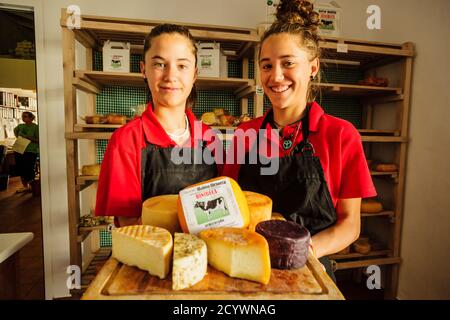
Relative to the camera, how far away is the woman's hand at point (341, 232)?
1.04 metres

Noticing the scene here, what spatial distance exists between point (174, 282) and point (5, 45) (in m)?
6.47

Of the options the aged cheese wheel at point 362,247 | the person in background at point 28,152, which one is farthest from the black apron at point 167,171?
the person in background at point 28,152

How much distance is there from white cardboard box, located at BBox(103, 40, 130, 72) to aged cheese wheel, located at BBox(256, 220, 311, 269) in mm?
1994

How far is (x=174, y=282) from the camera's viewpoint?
0.60 m

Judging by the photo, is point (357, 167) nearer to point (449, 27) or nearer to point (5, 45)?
point (449, 27)

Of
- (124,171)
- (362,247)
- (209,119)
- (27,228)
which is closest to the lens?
(124,171)

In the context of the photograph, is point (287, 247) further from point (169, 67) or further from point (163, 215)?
point (169, 67)

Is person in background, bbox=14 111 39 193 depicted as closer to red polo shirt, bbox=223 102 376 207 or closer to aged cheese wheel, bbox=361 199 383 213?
aged cheese wheel, bbox=361 199 383 213

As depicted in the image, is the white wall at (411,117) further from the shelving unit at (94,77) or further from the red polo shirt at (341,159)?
the red polo shirt at (341,159)

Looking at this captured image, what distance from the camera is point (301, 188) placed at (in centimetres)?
115

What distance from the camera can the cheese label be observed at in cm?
73

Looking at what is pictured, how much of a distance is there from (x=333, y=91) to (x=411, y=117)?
718 millimetres

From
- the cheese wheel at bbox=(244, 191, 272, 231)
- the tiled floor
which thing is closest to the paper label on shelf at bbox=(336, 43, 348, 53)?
the cheese wheel at bbox=(244, 191, 272, 231)

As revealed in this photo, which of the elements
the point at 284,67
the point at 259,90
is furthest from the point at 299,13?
the point at 259,90
